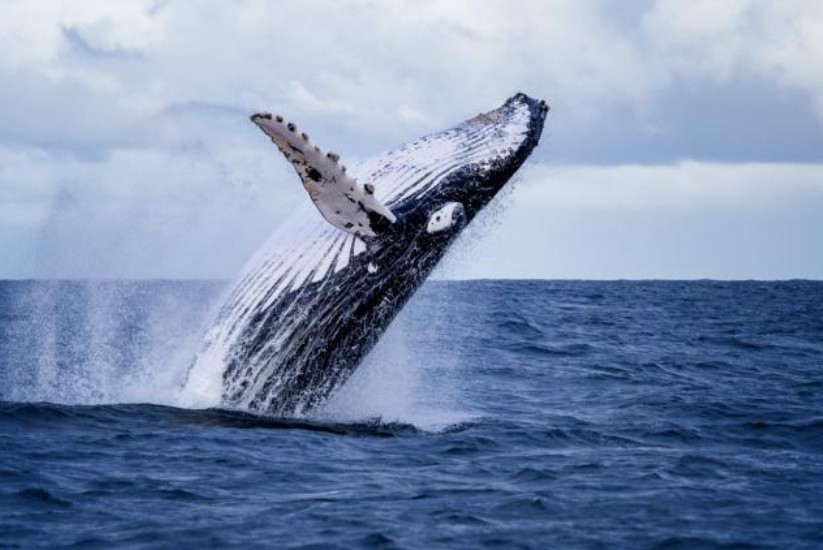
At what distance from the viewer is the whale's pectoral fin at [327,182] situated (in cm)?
858

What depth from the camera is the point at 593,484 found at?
8.73 m

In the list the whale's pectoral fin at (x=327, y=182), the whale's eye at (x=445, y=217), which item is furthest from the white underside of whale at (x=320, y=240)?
the whale's pectoral fin at (x=327, y=182)

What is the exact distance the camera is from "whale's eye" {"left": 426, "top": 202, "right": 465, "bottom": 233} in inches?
394

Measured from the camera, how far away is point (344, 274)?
392 inches

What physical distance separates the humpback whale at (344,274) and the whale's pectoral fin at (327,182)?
258 millimetres

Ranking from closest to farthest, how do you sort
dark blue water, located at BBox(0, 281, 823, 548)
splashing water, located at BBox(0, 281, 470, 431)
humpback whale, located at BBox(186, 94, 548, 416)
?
dark blue water, located at BBox(0, 281, 823, 548) → humpback whale, located at BBox(186, 94, 548, 416) → splashing water, located at BBox(0, 281, 470, 431)

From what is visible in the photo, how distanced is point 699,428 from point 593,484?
3520mm

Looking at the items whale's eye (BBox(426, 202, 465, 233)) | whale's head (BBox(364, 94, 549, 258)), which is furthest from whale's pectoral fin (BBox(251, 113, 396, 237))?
whale's eye (BBox(426, 202, 465, 233))

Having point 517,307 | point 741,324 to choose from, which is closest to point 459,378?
point 741,324

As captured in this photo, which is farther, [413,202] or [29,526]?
[413,202]

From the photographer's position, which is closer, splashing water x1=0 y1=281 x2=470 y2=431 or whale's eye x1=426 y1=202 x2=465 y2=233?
whale's eye x1=426 y1=202 x2=465 y2=233

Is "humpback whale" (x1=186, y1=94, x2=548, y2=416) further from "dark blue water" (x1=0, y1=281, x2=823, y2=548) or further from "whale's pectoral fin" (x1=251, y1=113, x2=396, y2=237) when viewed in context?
"dark blue water" (x1=0, y1=281, x2=823, y2=548)

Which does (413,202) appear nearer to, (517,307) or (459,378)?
(459,378)

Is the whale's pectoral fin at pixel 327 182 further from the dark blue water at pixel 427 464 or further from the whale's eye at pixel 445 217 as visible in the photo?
the dark blue water at pixel 427 464
